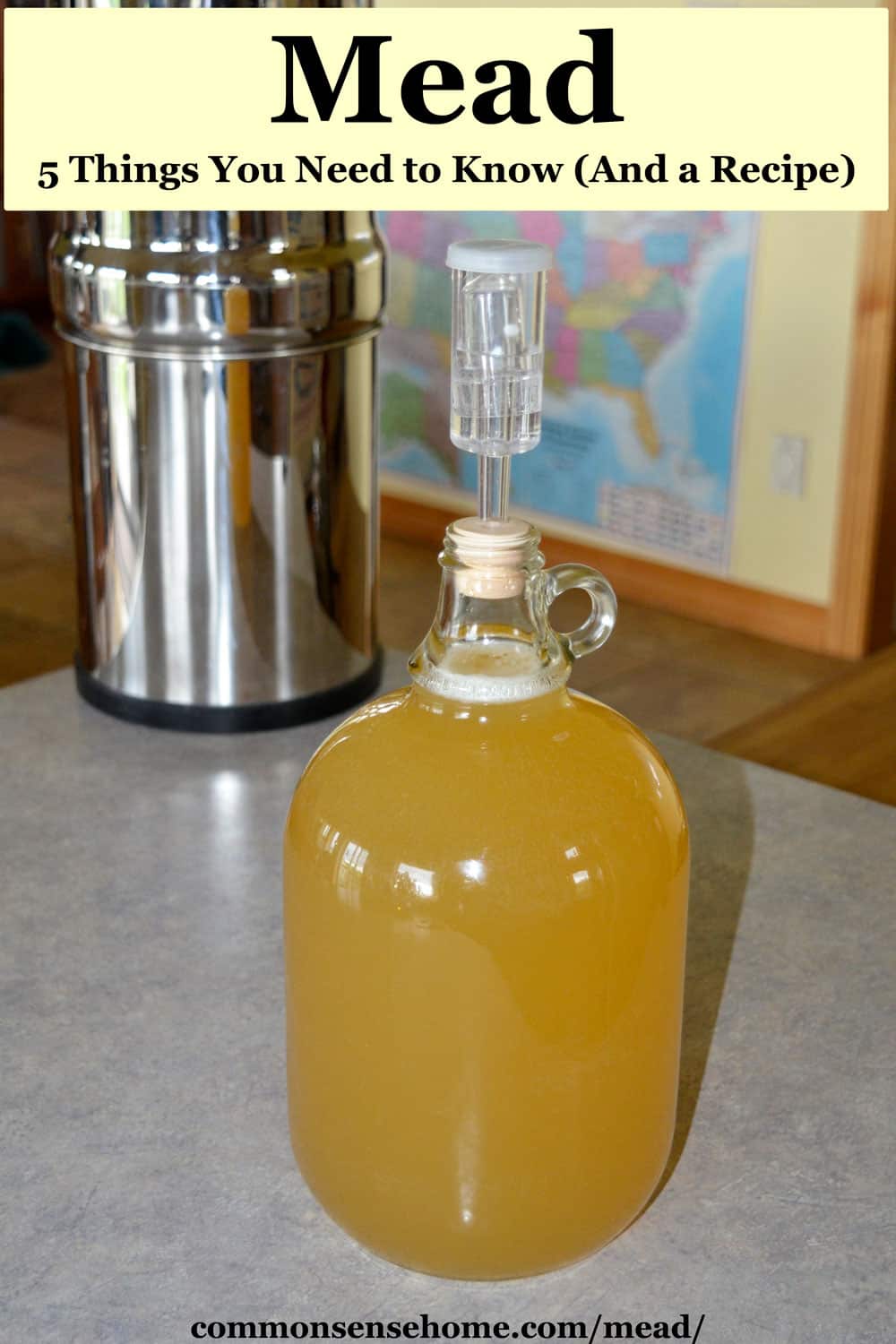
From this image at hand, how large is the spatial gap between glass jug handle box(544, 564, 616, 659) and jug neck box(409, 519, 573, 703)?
0.07ft

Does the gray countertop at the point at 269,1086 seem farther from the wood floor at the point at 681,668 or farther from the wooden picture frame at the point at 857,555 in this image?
the wooden picture frame at the point at 857,555

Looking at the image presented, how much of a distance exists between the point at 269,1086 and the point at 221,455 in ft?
2.47

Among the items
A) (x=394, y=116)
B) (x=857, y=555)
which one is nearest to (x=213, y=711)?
(x=394, y=116)

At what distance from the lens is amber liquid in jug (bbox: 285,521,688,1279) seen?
27.3 inches

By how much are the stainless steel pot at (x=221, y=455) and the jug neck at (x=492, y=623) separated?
2.72 ft

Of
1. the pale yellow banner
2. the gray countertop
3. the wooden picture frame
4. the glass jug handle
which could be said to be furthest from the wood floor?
the glass jug handle

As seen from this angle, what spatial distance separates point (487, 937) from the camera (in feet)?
2.26

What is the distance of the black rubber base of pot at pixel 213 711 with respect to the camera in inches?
61.2

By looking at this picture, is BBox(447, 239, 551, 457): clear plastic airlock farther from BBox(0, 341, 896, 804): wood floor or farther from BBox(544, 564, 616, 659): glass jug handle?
BBox(0, 341, 896, 804): wood floor

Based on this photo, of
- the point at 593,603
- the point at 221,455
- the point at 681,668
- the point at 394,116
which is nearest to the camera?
→ the point at 593,603

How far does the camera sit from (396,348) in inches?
105

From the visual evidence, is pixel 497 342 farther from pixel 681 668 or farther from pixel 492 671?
pixel 681 668

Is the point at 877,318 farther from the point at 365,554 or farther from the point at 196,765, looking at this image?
the point at 196,765

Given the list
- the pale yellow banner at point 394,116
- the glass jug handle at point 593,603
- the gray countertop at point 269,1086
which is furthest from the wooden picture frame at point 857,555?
the glass jug handle at point 593,603
